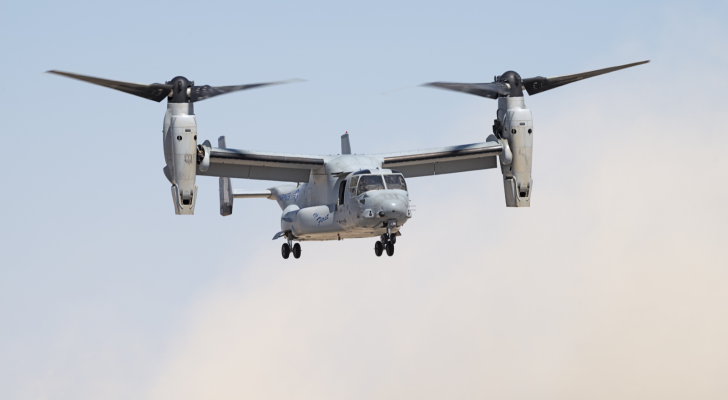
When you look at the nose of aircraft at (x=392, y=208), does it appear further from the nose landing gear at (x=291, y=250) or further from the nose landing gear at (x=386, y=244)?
the nose landing gear at (x=291, y=250)

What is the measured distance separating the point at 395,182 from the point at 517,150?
4751 millimetres

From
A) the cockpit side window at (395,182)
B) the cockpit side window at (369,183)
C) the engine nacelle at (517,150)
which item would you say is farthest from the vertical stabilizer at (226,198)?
the engine nacelle at (517,150)

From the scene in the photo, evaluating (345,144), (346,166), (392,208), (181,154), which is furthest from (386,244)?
(181,154)

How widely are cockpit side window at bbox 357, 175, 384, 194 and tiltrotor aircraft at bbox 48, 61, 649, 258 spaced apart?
28 millimetres

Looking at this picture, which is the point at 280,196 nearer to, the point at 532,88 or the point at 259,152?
the point at 259,152

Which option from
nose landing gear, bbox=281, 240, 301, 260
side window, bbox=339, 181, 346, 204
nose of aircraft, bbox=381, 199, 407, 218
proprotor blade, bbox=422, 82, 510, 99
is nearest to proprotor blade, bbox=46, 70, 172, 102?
side window, bbox=339, 181, 346, 204

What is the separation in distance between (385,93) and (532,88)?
26.3 ft

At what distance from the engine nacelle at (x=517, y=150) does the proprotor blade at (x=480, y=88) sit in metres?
0.28

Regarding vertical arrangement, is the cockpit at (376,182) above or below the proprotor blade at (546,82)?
below

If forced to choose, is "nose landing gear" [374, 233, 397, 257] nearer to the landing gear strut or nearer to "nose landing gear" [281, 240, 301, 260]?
the landing gear strut

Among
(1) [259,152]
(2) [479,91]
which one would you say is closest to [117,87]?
(1) [259,152]

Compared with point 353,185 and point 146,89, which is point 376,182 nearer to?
point 353,185

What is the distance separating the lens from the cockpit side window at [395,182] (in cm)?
2867

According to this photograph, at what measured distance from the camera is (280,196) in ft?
118
